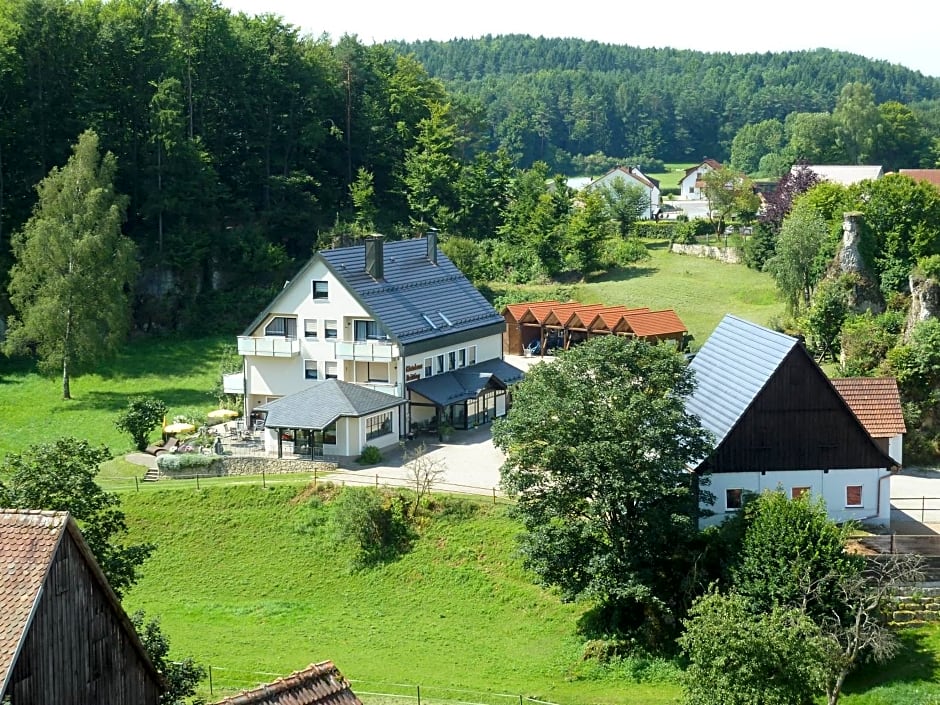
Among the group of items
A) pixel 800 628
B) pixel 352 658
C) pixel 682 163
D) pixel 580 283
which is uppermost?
pixel 682 163

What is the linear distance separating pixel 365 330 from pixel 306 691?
102ft

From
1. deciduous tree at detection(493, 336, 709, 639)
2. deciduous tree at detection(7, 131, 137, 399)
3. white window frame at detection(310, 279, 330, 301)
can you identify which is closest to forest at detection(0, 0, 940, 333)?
deciduous tree at detection(7, 131, 137, 399)

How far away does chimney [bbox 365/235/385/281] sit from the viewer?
162 ft

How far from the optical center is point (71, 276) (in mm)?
56094

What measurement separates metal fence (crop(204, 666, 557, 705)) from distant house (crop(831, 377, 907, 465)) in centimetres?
1596

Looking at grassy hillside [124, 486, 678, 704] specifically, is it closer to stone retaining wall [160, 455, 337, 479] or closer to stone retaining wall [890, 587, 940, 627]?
stone retaining wall [160, 455, 337, 479]

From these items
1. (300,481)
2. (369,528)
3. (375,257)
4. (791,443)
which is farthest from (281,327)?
(791,443)

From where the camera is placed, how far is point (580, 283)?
70250 mm

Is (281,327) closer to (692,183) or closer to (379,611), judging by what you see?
(379,611)

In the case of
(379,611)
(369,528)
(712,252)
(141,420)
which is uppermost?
(712,252)

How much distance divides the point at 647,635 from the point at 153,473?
1879 centimetres

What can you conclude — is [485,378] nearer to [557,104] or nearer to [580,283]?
[580,283]

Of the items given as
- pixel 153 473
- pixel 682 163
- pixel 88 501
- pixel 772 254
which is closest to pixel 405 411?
pixel 153 473

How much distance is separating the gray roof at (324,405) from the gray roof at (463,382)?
61.5 inches
